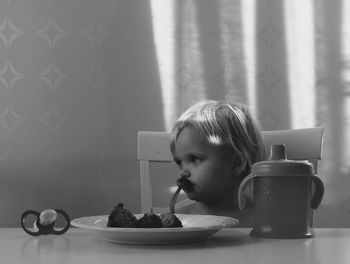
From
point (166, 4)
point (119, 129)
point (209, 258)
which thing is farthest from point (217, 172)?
point (166, 4)

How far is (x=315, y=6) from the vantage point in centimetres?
206

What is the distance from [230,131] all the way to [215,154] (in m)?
0.07

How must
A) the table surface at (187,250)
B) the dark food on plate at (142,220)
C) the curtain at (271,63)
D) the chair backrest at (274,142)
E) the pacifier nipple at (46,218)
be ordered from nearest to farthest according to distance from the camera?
the table surface at (187,250), the dark food on plate at (142,220), the pacifier nipple at (46,218), the chair backrest at (274,142), the curtain at (271,63)

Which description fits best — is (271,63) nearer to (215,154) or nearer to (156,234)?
(215,154)

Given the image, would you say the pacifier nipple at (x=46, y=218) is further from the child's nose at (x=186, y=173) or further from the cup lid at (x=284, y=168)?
the child's nose at (x=186, y=173)

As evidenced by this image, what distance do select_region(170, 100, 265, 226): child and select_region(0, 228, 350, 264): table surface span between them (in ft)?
1.62

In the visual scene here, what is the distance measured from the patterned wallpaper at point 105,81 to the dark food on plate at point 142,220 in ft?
4.41

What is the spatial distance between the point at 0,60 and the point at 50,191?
0.60m

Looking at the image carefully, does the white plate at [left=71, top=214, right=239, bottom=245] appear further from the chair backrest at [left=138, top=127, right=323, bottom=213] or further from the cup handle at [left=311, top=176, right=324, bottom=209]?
the chair backrest at [left=138, top=127, right=323, bottom=213]

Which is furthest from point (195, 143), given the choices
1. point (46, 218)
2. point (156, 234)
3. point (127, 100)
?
point (127, 100)

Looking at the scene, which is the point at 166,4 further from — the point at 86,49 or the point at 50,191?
the point at 50,191

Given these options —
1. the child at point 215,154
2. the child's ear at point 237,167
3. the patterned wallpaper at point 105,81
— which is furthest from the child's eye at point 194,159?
the patterned wallpaper at point 105,81

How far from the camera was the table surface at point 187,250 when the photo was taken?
567 mm

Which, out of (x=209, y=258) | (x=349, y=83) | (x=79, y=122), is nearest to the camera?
(x=209, y=258)
